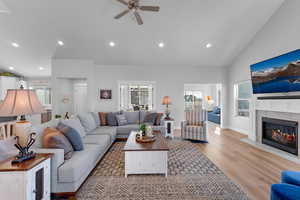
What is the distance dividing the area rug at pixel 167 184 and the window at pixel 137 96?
12.0 ft

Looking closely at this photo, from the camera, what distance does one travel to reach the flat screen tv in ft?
11.0

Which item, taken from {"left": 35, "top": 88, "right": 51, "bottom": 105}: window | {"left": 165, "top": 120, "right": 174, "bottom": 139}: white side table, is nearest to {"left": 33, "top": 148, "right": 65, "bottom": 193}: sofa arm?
{"left": 165, "top": 120, "right": 174, "bottom": 139}: white side table

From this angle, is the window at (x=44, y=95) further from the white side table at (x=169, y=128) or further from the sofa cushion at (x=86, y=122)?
the white side table at (x=169, y=128)

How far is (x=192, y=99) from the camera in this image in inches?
397

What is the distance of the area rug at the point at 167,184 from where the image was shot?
2.15 m

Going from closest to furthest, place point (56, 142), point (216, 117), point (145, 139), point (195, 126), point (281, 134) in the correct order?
point (56, 142) → point (145, 139) → point (281, 134) → point (195, 126) → point (216, 117)

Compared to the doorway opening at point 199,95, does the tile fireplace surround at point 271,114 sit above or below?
below

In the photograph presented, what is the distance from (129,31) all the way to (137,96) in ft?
9.41

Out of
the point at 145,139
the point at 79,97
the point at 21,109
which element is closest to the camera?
the point at 21,109

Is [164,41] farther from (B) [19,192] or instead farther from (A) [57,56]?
(B) [19,192]

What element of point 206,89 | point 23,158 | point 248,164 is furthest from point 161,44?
point 206,89

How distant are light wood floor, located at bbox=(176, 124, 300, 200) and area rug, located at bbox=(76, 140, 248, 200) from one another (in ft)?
0.70

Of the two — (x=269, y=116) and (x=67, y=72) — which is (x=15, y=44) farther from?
(x=269, y=116)


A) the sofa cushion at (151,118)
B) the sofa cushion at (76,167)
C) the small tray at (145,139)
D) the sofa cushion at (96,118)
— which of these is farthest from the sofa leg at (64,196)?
the sofa cushion at (151,118)
